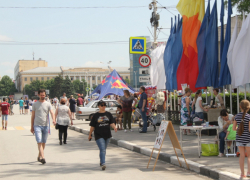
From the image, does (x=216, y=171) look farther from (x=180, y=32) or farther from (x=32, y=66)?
(x=32, y=66)

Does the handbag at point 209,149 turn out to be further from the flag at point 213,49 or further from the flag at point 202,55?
the flag at point 202,55

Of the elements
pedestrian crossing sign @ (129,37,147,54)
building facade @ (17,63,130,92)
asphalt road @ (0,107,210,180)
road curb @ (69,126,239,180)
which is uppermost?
building facade @ (17,63,130,92)

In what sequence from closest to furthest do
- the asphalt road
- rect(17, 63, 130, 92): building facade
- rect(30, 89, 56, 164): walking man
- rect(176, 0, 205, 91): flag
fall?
the asphalt road
rect(30, 89, 56, 164): walking man
rect(176, 0, 205, 91): flag
rect(17, 63, 130, 92): building facade

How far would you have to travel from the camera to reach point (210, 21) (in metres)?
13.9

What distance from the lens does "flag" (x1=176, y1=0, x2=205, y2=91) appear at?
50.1ft

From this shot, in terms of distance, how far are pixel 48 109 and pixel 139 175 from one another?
3168 millimetres

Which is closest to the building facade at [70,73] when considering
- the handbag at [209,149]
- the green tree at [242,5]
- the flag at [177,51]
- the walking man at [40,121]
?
the flag at [177,51]

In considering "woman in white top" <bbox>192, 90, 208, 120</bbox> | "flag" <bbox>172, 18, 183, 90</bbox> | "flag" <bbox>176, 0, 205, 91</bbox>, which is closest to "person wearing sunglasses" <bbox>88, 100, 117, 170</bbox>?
"woman in white top" <bbox>192, 90, 208, 120</bbox>

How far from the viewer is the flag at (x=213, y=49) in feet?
44.4

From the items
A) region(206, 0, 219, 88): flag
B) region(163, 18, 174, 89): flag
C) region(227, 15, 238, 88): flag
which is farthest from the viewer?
region(163, 18, 174, 89): flag

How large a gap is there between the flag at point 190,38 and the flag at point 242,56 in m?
3.60

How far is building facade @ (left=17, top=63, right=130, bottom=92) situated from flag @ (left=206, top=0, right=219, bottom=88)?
142384mm

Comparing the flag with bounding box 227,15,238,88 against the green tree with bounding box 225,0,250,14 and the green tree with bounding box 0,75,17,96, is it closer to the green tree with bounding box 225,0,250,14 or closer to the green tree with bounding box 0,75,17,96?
the green tree with bounding box 225,0,250,14

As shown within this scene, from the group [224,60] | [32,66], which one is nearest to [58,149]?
[224,60]
